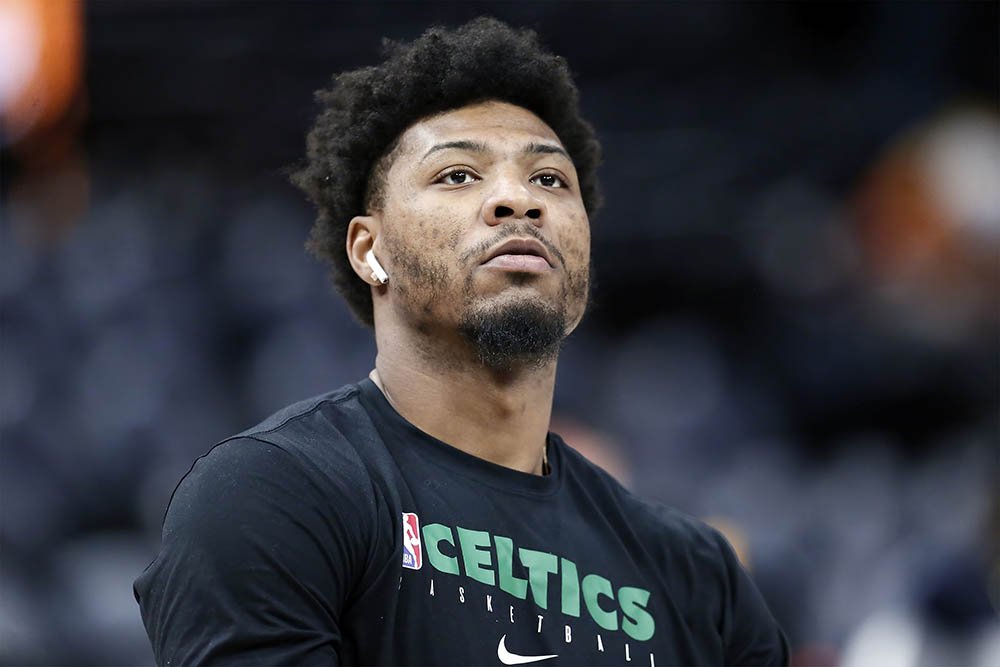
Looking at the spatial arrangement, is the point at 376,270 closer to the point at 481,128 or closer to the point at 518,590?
the point at 481,128

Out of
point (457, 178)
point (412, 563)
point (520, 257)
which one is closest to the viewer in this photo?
point (412, 563)

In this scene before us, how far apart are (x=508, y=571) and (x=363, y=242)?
851 millimetres

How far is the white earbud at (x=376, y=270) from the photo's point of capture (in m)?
2.80

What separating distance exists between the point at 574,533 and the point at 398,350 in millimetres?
516

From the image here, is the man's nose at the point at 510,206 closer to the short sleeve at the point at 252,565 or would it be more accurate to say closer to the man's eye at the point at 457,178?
the man's eye at the point at 457,178

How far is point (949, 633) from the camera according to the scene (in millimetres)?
5508

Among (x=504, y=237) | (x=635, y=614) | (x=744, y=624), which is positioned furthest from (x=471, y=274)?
(x=744, y=624)

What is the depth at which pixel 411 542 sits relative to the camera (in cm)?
233

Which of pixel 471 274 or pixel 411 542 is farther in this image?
pixel 471 274

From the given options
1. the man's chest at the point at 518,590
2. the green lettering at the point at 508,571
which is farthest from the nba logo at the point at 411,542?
the green lettering at the point at 508,571

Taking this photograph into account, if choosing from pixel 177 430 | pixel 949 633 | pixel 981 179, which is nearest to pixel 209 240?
pixel 177 430

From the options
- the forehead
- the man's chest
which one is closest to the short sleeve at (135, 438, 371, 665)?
the man's chest

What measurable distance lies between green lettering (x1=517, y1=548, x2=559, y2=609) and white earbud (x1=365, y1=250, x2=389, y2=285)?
26.1 inches

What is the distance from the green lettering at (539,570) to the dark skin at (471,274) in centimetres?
26
